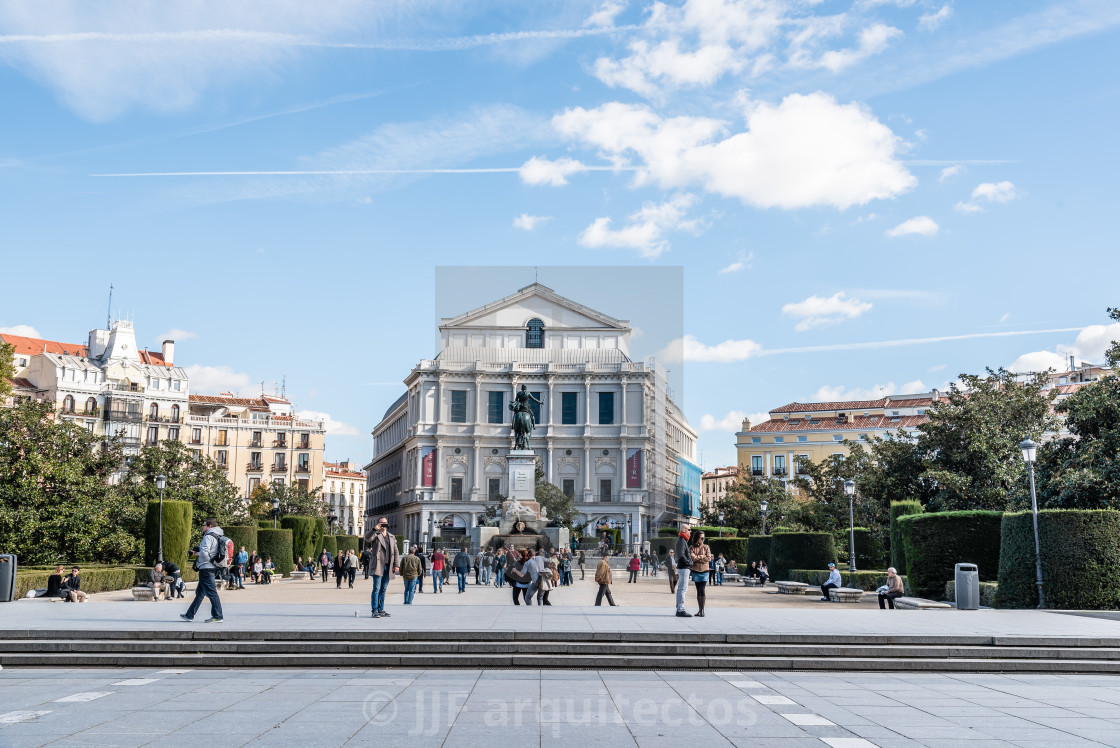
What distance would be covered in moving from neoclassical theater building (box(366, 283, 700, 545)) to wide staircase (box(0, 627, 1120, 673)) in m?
77.2

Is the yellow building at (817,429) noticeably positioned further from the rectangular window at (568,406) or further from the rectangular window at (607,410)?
the rectangular window at (568,406)

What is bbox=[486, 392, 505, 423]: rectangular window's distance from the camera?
96.4 meters

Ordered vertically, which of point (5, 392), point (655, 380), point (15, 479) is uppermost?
point (655, 380)

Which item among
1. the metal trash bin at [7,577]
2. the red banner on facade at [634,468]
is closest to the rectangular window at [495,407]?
the red banner on facade at [634,468]

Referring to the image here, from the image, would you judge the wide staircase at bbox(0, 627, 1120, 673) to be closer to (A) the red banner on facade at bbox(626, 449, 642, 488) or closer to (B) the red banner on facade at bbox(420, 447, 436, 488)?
(B) the red banner on facade at bbox(420, 447, 436, 488)

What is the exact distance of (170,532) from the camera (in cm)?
3734

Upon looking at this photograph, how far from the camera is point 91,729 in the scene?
28.1 ft

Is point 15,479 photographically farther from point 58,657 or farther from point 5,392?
point 58,657

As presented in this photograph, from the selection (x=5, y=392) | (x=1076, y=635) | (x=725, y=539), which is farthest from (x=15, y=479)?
(x=725, y=539)

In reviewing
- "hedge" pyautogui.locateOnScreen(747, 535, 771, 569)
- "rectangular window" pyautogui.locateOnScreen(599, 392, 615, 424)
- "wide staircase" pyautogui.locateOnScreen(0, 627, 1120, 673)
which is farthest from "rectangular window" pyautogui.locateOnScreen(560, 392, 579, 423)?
"wide staircase" pyautogui.locateOnScreen(0, 627, 1120, 673)

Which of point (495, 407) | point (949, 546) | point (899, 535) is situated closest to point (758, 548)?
point (899, 535)

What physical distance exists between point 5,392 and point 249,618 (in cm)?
3335

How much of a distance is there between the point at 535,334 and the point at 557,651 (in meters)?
86.5

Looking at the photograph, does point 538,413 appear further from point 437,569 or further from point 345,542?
point 437,569
